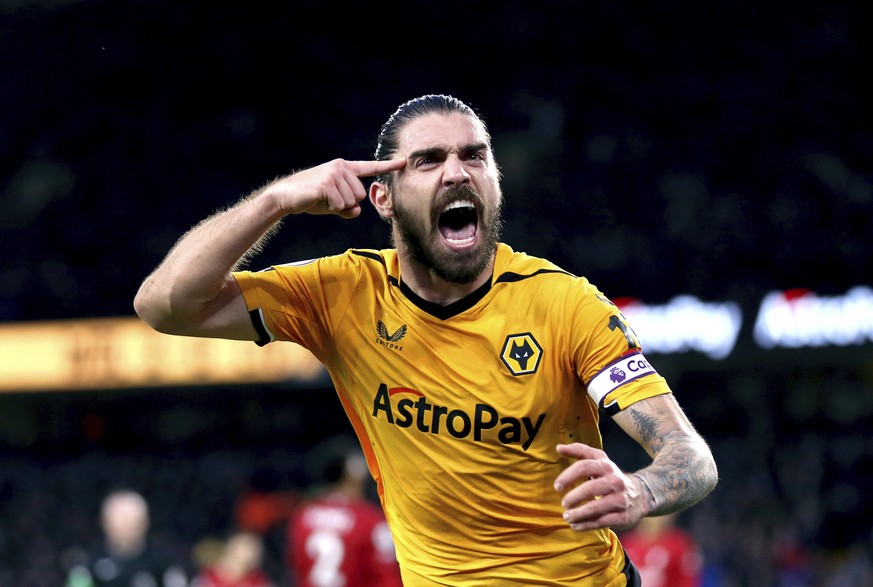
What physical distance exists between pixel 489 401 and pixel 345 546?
18.0 ft

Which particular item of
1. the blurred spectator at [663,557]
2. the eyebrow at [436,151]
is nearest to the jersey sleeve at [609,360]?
the eyebrow at [436,151]

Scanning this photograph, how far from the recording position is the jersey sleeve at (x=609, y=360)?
3393mm

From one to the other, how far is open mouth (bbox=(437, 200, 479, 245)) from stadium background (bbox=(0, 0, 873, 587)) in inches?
425

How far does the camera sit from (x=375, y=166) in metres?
3.68

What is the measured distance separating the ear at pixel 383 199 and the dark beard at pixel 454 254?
3.7 inches

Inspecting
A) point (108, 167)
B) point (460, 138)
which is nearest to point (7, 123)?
point (108, 167)

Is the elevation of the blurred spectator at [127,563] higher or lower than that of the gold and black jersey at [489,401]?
higher

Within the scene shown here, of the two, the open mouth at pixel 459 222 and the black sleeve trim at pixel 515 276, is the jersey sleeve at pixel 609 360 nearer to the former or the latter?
the black sleeve trim at pixel 515 276

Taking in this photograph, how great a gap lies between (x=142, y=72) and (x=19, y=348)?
5652mm

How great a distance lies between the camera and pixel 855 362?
13.5 metres

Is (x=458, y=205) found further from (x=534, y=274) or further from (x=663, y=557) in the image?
(x=663, y=557)

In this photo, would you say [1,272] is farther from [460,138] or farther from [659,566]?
[460,138]

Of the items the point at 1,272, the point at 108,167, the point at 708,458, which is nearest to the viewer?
the point at 708,458

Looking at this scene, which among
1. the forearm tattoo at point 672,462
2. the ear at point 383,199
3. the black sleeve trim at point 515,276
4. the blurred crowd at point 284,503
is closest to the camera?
the forearm tattoo at point 672,462
